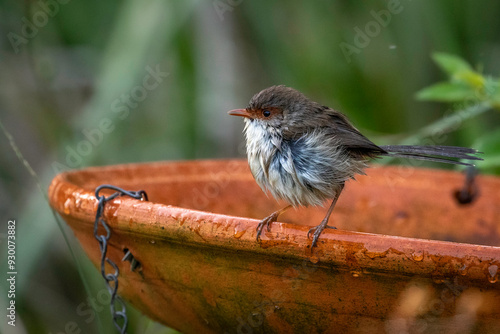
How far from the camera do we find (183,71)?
4895mm

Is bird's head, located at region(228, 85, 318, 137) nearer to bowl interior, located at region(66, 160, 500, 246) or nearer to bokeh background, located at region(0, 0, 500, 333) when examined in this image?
bowl interior, located at region(66, 160, 500, 246)

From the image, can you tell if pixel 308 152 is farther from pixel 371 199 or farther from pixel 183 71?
pixel 183 71

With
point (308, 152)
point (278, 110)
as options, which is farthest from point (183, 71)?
point (308, 152)

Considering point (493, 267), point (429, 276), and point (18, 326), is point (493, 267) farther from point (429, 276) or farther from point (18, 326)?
point (18, 326)

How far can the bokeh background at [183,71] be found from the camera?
4.85 m

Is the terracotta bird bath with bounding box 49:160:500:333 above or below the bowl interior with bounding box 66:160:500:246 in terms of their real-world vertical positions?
below

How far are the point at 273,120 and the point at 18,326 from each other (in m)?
2.46

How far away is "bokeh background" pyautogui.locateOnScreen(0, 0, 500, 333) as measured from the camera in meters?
4.85

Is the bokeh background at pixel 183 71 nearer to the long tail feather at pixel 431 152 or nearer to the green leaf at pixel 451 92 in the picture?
the green leaf at pixel 451 92

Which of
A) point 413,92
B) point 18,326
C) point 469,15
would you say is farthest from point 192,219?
point 469,15

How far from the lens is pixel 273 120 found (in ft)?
9.70

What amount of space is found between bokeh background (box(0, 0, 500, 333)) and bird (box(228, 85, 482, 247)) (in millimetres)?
1786

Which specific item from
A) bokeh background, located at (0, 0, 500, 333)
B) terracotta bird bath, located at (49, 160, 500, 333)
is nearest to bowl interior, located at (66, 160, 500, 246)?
terracotta bird bath, located at (49, 160, 500, 333)

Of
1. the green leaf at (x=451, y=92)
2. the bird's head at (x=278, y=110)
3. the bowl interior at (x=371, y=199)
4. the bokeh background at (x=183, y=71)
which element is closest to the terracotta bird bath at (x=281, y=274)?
the bowl interior at (x=371, y=199)
